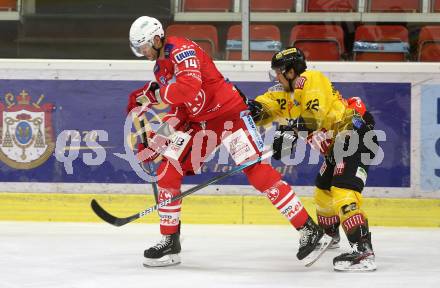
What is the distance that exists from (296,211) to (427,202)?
1.78 metres

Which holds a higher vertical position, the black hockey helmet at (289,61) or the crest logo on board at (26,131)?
the black hockey helmet at (289,61)

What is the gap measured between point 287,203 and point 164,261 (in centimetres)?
71

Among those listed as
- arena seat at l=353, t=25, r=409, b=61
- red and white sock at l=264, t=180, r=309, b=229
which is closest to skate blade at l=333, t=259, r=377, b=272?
red and white sock at l=264, t=180, r=309, b=229

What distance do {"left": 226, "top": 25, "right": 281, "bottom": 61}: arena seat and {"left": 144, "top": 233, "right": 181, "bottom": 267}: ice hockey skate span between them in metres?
1.92

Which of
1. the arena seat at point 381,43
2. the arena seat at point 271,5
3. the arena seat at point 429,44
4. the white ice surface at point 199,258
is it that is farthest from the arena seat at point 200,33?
the arena seat at point 429,44

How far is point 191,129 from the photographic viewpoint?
495cm

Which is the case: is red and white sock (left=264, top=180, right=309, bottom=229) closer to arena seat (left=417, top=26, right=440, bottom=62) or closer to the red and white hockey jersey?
the red and white hockey jersey

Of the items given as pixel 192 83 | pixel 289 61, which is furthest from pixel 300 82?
pixel 192 83

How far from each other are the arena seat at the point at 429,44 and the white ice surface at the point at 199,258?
118cm

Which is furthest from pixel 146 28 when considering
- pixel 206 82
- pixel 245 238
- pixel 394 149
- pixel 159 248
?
pixel 394 149

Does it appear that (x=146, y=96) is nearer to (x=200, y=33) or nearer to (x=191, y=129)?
(x=191, y=129)

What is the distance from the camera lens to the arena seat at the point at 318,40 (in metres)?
6.42

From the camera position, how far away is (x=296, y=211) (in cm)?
467

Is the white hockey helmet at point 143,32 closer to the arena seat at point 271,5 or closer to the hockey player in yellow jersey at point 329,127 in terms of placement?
the hockey player in yellow jersey at point 329,127
